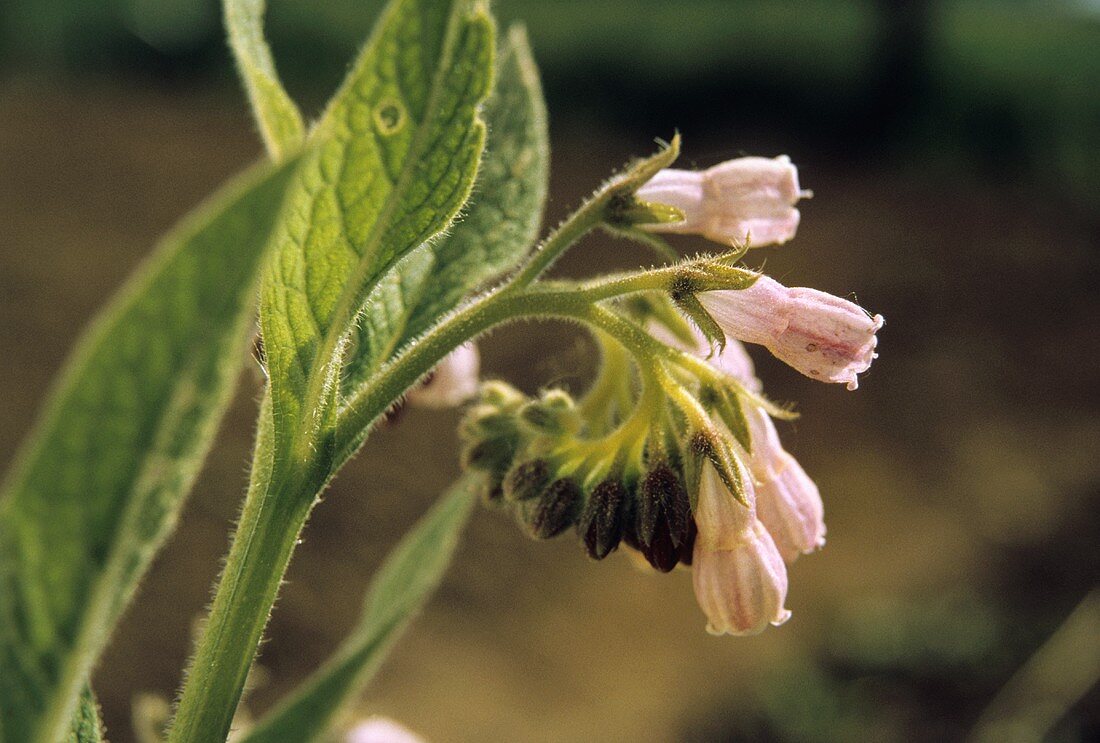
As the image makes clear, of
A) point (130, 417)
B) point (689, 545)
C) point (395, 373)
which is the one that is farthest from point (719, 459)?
point (130, 417)

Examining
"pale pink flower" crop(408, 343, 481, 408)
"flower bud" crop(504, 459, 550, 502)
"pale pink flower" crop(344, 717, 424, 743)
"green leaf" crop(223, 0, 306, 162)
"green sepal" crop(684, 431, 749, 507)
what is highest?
"green leaf" crop(223, 0, 306, 162)

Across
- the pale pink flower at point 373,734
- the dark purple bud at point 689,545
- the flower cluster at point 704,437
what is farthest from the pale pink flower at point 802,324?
the pale pink flower at point 373,734

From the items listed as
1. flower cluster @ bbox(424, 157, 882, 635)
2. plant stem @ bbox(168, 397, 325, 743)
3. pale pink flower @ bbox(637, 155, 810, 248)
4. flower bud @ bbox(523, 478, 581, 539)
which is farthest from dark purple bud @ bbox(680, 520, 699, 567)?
plant stem @ bbox(168, 397, 325, 743)

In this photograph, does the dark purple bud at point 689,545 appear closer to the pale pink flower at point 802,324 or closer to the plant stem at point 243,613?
the pale pink flower at point 802,324

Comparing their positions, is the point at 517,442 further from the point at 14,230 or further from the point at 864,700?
the point at 14,230

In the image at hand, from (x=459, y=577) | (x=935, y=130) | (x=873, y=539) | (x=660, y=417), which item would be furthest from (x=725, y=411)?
(x=935, y=130)

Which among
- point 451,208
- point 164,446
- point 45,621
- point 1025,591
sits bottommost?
point 45,621

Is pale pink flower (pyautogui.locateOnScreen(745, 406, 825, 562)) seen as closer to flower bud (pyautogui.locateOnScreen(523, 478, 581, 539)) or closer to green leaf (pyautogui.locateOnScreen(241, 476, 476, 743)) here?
flower bud (pyautogui.locateOnScreen(523, 478, 581, 539))

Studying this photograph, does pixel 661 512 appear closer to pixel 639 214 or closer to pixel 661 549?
pixel 661 549
